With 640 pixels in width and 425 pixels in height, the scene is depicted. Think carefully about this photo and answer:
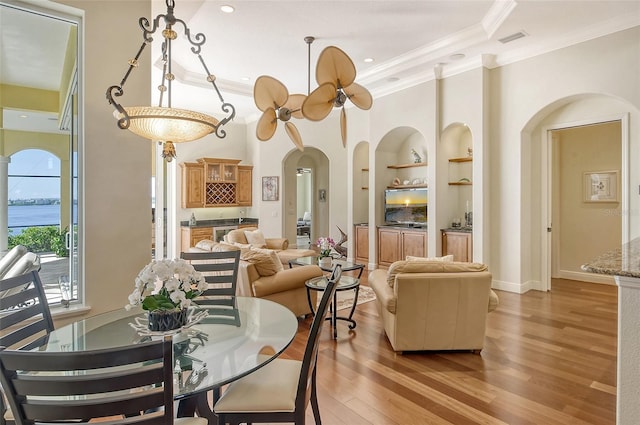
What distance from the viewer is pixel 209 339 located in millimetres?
1793

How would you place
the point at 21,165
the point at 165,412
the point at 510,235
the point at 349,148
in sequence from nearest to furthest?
the point at 165,412
the point at 21,165
the point at 510,235
the point at 349,148

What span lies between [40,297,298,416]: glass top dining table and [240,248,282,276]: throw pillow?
4.73 feet

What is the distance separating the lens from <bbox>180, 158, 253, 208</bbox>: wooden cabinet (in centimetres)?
788

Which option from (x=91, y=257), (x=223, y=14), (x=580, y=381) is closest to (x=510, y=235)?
(x=580, y=381)

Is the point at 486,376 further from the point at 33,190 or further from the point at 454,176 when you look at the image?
the point at 454,176

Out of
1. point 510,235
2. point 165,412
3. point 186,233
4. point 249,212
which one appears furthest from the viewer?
point 249,212

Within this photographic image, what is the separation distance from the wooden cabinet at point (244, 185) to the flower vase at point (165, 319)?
7.01m

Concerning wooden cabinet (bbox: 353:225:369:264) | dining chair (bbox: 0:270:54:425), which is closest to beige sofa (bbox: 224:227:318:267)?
wooden cabinet (bbox: 353:225:369:264)

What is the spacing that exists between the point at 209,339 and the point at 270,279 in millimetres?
2021

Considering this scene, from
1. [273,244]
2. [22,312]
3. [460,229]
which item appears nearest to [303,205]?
[273,244]

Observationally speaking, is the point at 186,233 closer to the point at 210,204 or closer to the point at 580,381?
the point at 210,204

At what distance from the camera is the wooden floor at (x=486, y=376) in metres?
2.26

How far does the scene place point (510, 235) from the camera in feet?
16.9

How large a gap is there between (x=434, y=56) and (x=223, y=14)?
305 centimetres
